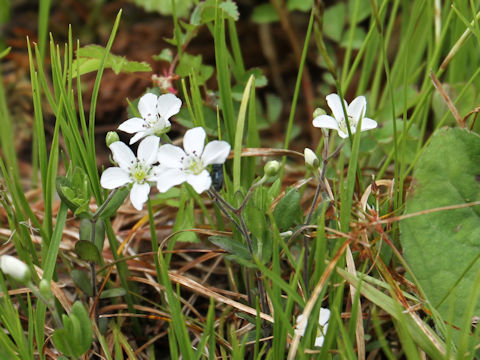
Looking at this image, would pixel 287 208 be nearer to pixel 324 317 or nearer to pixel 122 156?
pixel 324 317

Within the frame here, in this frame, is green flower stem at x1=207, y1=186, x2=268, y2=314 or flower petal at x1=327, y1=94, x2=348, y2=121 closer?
green flower stem at x1=207, y1=186, x2=268, y2=314

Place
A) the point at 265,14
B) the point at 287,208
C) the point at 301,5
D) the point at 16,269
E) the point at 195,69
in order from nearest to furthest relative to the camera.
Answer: the point at 16,269 → the point at 287,208 → the point at 195,69 → the point at 301,5 → the point at 265,14

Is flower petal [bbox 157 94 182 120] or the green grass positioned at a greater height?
flower petal [bbox 157 94 182 120]

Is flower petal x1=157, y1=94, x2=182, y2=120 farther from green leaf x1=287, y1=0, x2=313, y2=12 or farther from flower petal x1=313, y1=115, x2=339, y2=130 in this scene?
green leaf x1=287, y1=0, x2=313, y2=12

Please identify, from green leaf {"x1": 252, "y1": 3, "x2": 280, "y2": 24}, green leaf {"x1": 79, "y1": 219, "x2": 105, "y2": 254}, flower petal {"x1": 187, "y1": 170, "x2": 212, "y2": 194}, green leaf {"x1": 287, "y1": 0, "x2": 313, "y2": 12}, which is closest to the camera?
flower petal {"x1": 187, "y1": 170, "x2": 212, "y2": 194}

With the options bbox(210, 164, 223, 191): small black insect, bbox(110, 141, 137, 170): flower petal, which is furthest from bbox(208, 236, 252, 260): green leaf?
bbox(110, 141, 137, 170): flower petal

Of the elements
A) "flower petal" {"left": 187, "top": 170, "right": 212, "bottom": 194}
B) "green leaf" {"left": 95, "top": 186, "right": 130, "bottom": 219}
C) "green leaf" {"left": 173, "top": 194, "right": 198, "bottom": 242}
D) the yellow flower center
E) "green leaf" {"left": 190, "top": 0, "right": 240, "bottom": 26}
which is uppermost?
"green leaf" {"left": 190, "top": 0, "right": 240, "bottom": 26}

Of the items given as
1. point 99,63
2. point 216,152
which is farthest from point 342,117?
point 99,63
